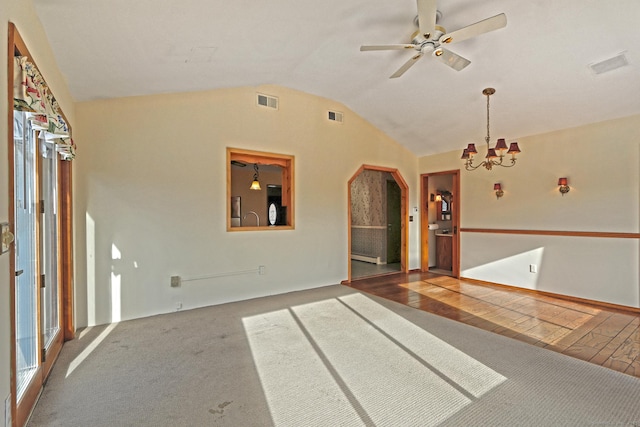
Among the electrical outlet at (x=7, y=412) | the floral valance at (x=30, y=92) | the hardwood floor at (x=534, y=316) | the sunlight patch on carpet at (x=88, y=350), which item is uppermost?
the floral valance at (x=30, y=92)

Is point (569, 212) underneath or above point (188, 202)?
underneath

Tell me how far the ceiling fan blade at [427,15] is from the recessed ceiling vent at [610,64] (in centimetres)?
210

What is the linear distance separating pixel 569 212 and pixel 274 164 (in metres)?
4.53

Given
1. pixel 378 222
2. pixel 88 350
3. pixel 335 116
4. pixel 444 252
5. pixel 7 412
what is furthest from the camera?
pixel 378 222

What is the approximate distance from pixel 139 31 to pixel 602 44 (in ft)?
13.9

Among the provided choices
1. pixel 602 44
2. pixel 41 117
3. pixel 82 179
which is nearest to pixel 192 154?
pixel 82 179

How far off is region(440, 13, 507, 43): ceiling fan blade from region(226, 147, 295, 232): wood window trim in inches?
111

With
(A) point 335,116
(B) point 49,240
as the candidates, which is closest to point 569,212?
(A) point 335,116

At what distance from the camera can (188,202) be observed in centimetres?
400

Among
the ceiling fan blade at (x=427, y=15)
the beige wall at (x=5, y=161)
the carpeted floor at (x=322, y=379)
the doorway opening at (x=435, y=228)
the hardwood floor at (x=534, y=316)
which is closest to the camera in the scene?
the beige wall at (x=5, y=161)

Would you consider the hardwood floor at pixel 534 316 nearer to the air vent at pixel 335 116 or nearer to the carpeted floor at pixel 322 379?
the carpeted floor at pixel 322 379

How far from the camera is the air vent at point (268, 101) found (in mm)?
4572

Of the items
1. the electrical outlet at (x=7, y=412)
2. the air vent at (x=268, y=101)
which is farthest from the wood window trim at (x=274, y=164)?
the electrical outlet at (x=7, y=412)

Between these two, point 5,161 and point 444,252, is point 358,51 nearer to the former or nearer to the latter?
point 5,161
